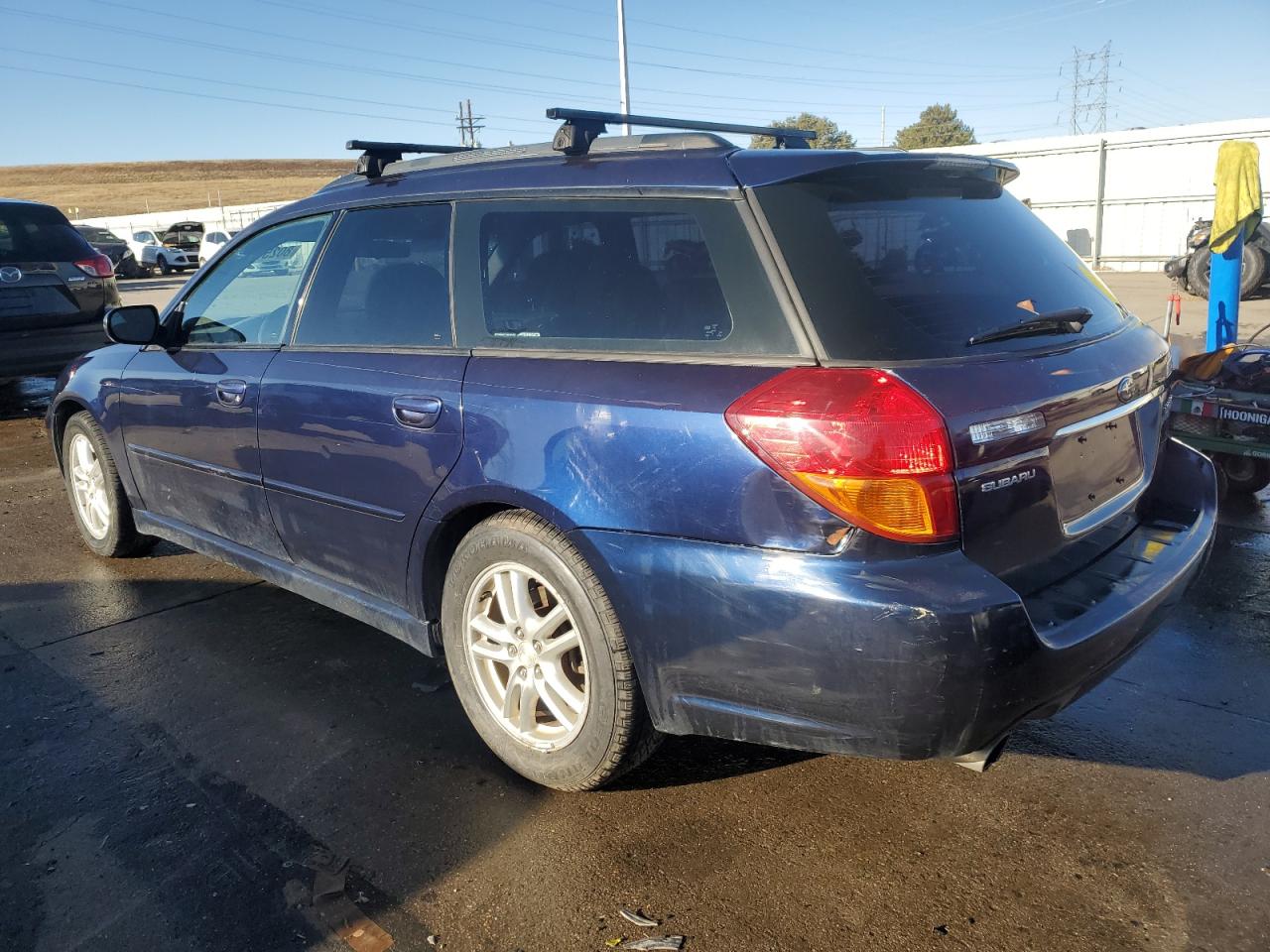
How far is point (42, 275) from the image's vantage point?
8859 millimetres

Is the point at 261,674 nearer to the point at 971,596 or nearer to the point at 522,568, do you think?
the point at 522,568

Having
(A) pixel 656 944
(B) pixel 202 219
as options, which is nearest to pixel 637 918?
(A) pixel 656 944

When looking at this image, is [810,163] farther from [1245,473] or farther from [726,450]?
[1245,473]

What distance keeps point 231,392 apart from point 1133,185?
81.6 feet

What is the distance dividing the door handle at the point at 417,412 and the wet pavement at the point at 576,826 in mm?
1047

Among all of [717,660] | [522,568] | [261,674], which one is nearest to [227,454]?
[261,674]

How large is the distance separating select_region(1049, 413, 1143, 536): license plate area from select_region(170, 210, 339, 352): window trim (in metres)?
2.65

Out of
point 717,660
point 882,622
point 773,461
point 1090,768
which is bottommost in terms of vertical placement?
point 1090,768

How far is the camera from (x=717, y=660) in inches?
94.4

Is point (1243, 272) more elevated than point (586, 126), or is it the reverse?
point (586, 126)

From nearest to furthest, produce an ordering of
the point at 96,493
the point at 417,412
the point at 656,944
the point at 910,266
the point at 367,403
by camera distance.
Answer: the point at 656,944
the point at 910,266
the point at 417,412
the point at 367,403
the point at 96,493

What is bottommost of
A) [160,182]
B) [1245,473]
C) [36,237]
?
[1245,473]

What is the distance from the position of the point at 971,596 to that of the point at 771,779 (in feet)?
3.59

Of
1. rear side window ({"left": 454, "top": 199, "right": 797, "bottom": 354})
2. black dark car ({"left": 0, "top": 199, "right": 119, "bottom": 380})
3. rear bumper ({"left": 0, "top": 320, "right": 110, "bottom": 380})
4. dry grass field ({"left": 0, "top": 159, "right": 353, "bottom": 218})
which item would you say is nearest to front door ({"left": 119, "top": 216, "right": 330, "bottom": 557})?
rear side window ({"left": 454, "top": 199, "right": 797, "bottom": 354})
